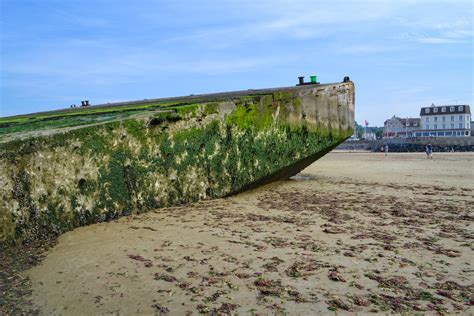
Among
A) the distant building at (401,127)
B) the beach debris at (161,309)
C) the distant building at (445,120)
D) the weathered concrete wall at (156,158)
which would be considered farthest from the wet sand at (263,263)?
the distant building at (401,127)

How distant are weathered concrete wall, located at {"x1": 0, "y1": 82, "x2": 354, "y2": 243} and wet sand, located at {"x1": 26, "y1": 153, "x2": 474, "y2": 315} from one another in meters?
0.31

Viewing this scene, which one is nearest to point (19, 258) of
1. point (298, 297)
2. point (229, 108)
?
point (298, 297)

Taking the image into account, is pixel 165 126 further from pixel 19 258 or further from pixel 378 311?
pixel 378 311

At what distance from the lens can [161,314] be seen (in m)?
2.51

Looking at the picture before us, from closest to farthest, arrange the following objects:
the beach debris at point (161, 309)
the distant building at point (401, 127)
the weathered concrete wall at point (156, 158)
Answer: the beach debris at point (161, 309) < the weathered concrete wall at point (156, 158) < the distant building at point (401, 127)

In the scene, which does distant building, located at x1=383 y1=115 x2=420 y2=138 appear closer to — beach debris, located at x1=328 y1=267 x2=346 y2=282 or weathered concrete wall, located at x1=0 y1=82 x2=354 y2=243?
weathered concrete wall, located at x1=0 y1=82 x2=354 y2=243

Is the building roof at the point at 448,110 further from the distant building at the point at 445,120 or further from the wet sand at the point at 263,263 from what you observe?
the wet sand at the point at 263,263

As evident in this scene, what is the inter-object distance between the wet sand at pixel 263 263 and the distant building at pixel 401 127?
86.4m

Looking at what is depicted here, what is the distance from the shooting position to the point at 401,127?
9006 centimetres

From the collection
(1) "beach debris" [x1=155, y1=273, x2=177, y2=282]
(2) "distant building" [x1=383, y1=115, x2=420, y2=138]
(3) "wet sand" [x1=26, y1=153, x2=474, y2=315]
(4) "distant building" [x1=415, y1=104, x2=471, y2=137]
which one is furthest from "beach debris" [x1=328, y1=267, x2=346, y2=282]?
(2) "distant building" [x1=383, y1=115, x2=420, y2=138]

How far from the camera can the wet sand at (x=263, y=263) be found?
2621 mm

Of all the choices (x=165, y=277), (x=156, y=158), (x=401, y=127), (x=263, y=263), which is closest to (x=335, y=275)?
(x=263, y=263)

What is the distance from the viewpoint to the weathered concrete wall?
4039 mm

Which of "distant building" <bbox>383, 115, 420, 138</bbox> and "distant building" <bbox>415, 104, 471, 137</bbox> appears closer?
"distant building" <bbox>415, 104, 471, 137</bbox>
